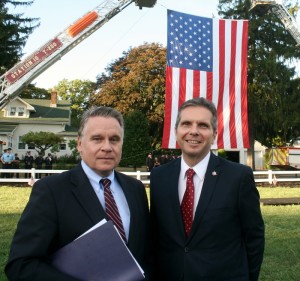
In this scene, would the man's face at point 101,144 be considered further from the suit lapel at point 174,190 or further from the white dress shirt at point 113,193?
the suit lapel at point 174,190

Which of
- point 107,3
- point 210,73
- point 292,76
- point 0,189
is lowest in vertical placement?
point 0,189

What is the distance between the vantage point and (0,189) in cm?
1811

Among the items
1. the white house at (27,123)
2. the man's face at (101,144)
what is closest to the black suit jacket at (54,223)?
the man's face at (101,144)

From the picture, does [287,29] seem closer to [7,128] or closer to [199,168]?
[7,128]

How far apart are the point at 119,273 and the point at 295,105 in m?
36.7

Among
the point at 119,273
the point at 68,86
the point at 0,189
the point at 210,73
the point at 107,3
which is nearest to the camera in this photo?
the point at 119,273

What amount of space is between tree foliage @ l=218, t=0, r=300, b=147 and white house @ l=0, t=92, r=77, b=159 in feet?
A: 66.9

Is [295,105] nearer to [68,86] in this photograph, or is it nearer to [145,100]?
[145,100]

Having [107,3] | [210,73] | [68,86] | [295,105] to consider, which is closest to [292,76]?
[295,105]

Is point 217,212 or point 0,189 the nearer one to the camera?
point 217,212

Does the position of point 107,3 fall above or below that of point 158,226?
above

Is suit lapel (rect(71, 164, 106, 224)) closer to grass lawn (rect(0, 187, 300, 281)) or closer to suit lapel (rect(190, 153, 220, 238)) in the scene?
suit lapel (rect(190, 153, 220, 238))

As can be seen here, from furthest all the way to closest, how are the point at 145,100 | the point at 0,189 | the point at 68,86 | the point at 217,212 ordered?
Result: the point at 68,86 → the point at 145,100 → the point at 0,189 → the point at 217,212

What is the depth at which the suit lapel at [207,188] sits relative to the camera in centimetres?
289
